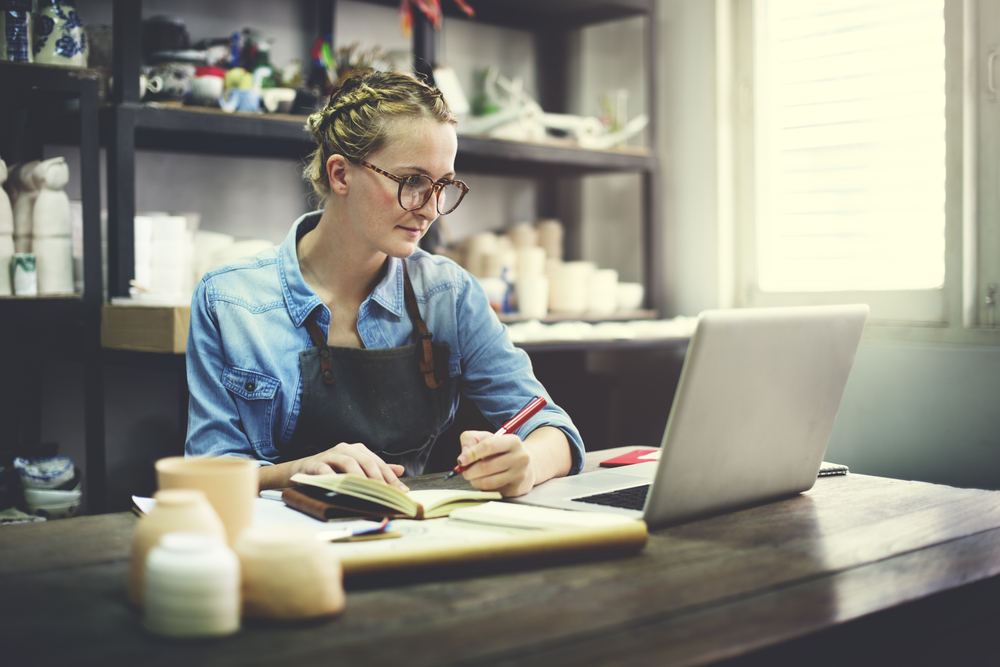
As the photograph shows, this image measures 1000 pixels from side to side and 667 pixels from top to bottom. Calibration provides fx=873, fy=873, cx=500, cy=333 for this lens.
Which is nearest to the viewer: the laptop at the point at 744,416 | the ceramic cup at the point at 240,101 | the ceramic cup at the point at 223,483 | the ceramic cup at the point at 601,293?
the ceramic cup at the point at 223,483

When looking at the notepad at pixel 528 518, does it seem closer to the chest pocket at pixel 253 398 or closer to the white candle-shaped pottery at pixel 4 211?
the chest pocket at pixel 253 398

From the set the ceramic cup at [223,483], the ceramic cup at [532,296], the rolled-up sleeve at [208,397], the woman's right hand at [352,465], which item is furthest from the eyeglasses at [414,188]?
the ceramic cup at [532,296]

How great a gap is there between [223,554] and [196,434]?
0.63 meters

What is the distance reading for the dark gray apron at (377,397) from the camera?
4.41ft

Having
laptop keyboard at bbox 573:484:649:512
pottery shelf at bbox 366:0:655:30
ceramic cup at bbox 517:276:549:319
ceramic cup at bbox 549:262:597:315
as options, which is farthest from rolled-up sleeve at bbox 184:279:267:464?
pottery shelf at bbox 366:0:655:30

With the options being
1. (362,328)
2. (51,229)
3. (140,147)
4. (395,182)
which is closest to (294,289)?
(362,328)

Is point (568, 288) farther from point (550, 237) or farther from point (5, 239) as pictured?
point (5, 239)

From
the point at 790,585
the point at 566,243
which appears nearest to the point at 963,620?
the point at 790,585

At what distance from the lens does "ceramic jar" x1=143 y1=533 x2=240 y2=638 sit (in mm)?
610

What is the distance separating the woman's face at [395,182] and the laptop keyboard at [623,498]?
516 millimetres

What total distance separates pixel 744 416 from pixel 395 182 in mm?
679

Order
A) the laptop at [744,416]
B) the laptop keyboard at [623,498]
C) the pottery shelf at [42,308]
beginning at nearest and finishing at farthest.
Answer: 1. the laptop at [744,416]
2. the laptop keyboard at [623,498]
3. the pottery shelf at [42,308]

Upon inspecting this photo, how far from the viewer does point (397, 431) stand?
1422 millimetres

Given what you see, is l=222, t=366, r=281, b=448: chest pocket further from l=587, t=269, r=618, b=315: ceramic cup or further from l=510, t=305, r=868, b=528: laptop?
l=587, t=269, r=618, b=315: ceramic cup
